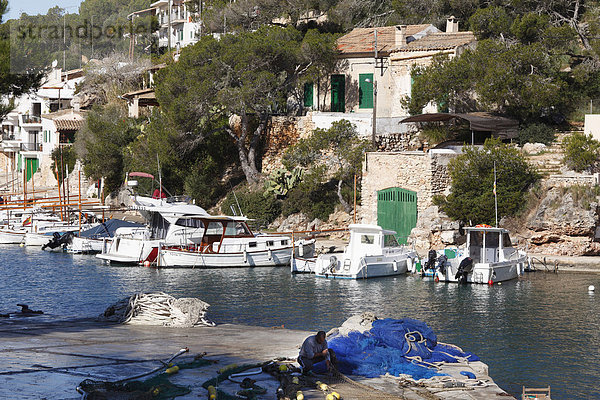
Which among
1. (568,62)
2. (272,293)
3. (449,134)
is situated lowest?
(272,293)

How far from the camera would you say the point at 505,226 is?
129ft

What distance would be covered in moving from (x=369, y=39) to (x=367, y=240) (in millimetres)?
20447

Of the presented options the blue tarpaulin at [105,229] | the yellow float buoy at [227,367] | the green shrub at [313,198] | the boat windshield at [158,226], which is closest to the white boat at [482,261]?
the green shrub at [313,198]

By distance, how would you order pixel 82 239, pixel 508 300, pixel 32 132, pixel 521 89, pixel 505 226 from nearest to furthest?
pixel 508 300 < pixel 505 226 < pixel 521 89 < pixel 82 239 < pixel 32 132

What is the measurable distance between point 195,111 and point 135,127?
41.9ft

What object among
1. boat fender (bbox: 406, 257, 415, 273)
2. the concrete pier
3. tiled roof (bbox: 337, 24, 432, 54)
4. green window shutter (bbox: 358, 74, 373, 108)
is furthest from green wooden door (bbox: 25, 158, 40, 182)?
the concrete pier

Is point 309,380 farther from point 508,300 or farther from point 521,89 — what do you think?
point 521,89

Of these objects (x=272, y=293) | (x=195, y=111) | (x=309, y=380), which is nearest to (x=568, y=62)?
(x=195, y=111)

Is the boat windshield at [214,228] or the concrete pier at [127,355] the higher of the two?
the boat windshield at [214,228]

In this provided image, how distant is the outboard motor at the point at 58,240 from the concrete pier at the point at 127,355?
25671 mm

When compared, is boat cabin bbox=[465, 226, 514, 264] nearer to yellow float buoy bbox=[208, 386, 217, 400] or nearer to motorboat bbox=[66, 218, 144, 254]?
motorboat bbox=[66, 218, 144, 254]

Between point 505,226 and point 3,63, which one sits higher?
point 3,63

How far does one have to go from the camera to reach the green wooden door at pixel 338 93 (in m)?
52.8

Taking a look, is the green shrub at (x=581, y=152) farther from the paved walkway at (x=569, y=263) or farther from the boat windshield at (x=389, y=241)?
the boat windshield at (x=389, y=241)
